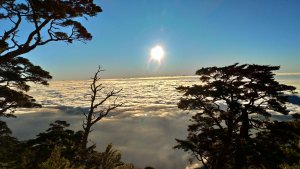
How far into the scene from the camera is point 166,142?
6983 inches

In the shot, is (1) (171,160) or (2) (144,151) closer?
(1) (171,160)

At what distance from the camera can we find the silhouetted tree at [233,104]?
2122 cm

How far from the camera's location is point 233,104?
21.6 metres

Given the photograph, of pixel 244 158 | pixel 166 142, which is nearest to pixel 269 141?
pixel 244 158

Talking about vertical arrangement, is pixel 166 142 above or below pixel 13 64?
below

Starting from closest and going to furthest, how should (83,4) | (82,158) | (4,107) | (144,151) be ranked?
(83,4) → (82,158) → (4,107) → (144,151)

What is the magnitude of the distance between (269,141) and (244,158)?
8.39 feet

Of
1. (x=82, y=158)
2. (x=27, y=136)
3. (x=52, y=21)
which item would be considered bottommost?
(x=27, y=136)

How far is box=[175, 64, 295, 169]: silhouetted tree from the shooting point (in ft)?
69.6

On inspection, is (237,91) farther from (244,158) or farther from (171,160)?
(171,160)

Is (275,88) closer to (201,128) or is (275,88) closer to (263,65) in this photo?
(263,65)

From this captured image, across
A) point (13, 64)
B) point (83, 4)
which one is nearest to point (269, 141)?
point (83, 4)

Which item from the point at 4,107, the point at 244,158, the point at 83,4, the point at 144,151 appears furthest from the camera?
the point at 144,151

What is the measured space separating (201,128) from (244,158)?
4666 millimetres
